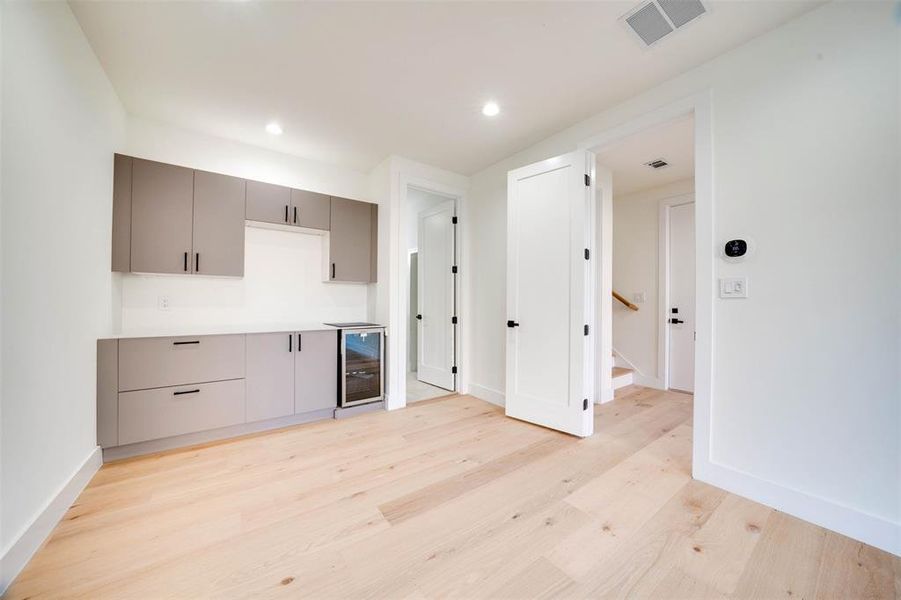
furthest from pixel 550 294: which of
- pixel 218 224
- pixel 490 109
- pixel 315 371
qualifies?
pixel 218 224

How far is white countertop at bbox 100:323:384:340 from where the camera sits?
244 cm

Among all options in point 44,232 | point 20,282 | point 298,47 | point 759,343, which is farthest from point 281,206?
point 759,343

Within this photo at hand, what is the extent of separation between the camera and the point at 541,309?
2.97 meters

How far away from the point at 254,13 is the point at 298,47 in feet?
0.87

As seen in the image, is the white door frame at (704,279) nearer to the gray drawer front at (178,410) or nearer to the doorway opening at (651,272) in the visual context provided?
the doorway opening at (651,272)

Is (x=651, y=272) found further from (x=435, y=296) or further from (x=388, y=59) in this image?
(x=388, y=59)

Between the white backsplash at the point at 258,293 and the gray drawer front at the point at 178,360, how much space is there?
521 millimetres

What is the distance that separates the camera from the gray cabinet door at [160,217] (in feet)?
8.26

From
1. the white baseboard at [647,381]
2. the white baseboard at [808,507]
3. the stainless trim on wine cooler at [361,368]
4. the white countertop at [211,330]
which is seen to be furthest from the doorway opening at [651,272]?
the white countertop at [211,330]

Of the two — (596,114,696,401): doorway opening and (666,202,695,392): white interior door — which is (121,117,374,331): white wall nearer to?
(596,114,696,401): doorway opening

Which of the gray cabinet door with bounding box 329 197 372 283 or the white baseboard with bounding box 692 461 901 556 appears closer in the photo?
the white baseboard with bounding box 692 461 901 556

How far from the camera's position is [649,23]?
179 centimetres

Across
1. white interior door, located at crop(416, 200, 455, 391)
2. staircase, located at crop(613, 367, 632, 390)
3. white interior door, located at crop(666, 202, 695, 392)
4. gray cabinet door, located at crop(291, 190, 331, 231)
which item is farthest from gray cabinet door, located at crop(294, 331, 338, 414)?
white interior door, located at crop(666, 202, 695, 392)

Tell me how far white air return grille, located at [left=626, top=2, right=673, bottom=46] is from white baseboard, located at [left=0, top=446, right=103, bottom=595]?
12.2ft
